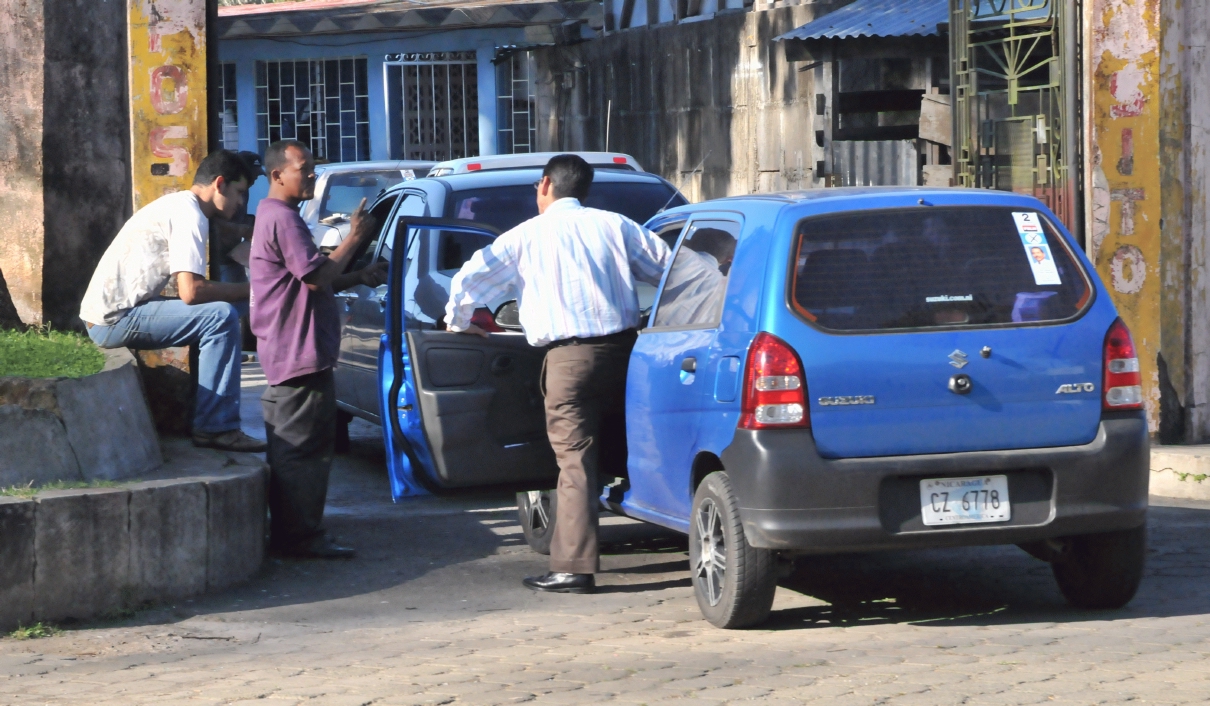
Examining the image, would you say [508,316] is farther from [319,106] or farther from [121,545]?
[319,106]

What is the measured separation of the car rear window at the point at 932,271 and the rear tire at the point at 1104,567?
2.97 ft

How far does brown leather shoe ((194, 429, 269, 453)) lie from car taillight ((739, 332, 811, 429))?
3162 millimetres

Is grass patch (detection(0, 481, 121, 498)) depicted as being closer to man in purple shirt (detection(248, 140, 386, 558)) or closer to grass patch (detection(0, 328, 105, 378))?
grass patch (detection(0, 328, 105, 378))

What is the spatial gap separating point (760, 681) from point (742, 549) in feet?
2.12

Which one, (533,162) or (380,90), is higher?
(380,90)

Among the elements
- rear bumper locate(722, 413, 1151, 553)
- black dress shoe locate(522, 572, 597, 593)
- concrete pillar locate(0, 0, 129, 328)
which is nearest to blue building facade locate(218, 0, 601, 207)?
concrete pillar locate(0, 0, 129, 328)

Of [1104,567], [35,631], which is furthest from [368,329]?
[1104,567]

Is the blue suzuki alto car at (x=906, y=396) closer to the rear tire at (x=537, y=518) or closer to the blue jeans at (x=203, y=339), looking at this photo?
the rear tire at (x=537, y=518)

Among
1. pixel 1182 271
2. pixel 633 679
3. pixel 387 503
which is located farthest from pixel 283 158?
pixel 1182 271

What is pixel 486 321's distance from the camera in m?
7.64

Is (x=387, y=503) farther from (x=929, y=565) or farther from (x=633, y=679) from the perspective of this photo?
(x=633, y=679)

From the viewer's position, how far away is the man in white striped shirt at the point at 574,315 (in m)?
6.66

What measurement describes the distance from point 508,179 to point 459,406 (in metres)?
2.79

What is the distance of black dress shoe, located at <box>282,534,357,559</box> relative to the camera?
7598mm
